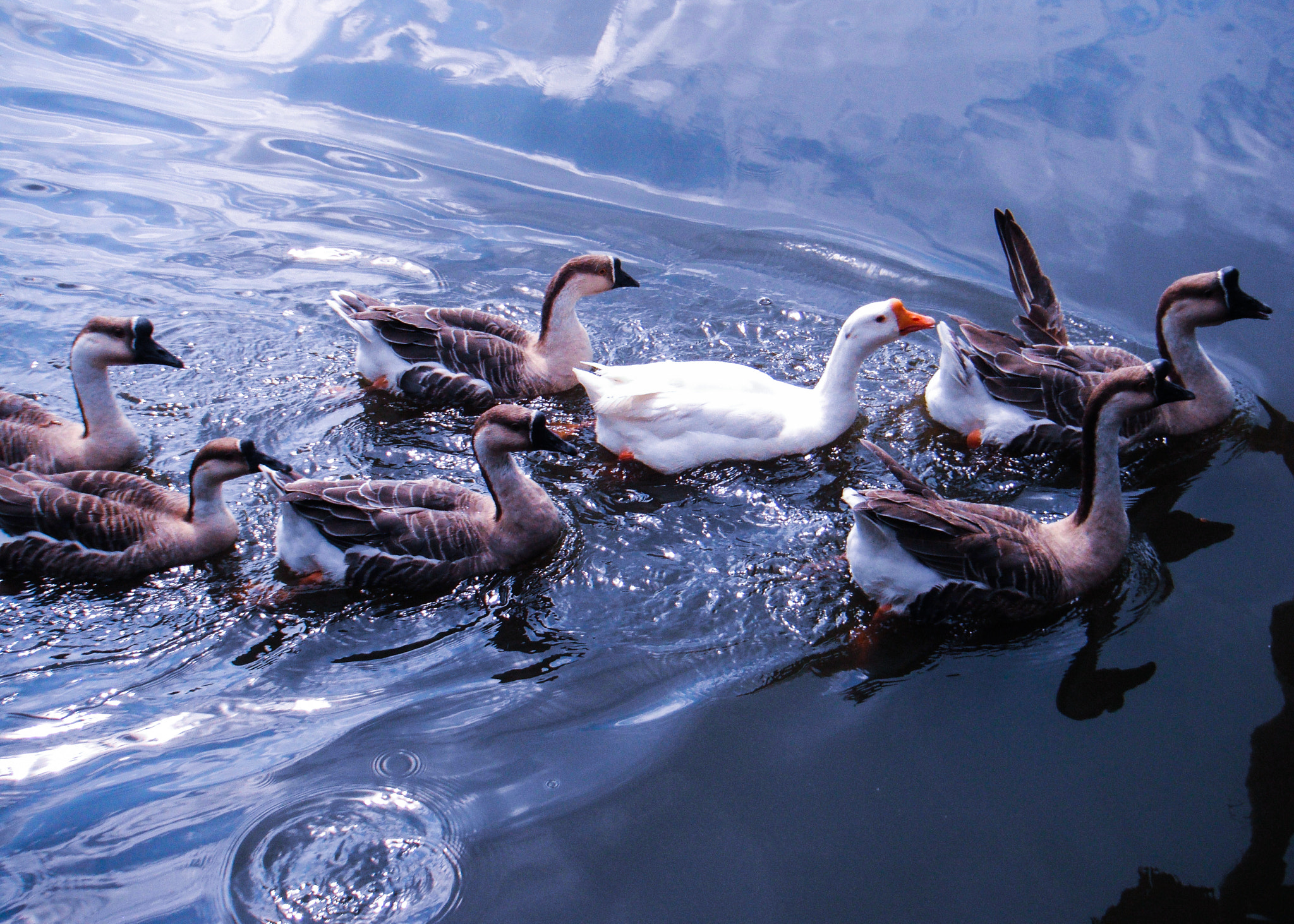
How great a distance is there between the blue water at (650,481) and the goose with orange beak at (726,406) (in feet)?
0.62

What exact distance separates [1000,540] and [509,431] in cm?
253

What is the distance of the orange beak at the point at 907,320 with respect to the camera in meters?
5.80

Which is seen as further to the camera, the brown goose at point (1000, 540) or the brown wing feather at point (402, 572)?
the brown wing feather at point (402, 572)

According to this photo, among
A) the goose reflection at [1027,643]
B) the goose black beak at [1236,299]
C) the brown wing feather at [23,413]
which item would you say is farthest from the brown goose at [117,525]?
the goose black beak at [1236,299]

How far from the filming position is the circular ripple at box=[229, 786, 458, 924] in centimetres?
319

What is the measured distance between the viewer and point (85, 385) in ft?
18.5

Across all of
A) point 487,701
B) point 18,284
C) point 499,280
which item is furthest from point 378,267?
point 487,701

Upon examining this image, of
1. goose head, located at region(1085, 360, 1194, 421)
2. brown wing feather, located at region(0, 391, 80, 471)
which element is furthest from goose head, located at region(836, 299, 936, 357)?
brown wing feather, located at region(0, 391, 80, 471)

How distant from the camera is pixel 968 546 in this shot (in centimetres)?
435

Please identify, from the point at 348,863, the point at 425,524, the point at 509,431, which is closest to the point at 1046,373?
the point at 509,431

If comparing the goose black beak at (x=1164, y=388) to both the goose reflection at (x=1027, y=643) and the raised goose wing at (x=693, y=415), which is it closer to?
the goose reflection at (x=1027, y=643)

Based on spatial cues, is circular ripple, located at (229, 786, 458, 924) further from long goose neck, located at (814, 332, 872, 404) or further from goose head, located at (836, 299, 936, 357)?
goose head, located at (836, 299, 936, 357)

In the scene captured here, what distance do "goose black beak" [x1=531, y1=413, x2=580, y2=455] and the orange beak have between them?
2253mm

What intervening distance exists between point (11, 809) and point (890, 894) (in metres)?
3.33
